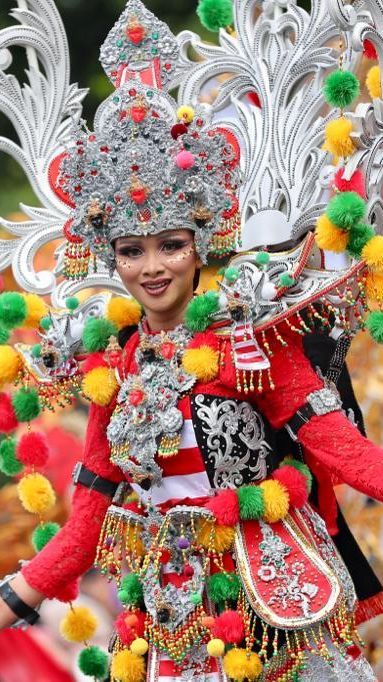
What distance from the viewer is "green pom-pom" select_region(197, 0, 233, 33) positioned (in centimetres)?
398

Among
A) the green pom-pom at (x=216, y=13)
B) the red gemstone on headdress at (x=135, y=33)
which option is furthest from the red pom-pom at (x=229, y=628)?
the green pom-pom at (x=216, y=13)

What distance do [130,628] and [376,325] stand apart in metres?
0.97

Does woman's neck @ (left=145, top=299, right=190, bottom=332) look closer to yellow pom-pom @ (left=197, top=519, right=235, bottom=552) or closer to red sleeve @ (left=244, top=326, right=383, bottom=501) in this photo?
red sleeve @ (left=244, top=326, right=383, bottom=501)

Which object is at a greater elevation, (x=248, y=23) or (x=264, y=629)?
(x=248, y=23)

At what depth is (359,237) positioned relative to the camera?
10.4ft

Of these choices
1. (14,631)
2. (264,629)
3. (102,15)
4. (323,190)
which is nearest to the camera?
(264,629)

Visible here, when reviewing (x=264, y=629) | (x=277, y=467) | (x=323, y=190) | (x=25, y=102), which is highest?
(x=25, y=102)

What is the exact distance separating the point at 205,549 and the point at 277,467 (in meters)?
0.28

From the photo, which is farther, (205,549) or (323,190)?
(323,190)

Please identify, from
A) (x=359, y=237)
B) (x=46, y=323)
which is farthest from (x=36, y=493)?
(x=359, y=237)

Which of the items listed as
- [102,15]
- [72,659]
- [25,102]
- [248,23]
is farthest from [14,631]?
[102,15]

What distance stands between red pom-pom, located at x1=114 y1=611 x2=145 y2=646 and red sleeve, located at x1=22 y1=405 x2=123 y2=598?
20 cm

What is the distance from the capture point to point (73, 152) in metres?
3.43

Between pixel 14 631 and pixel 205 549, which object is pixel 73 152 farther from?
pixel 14 631
